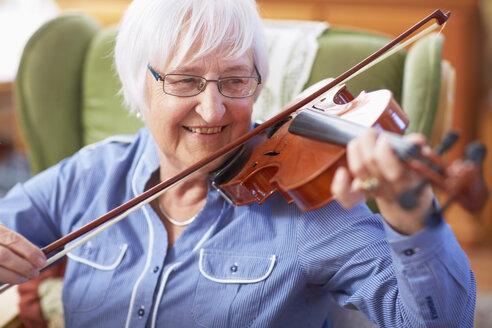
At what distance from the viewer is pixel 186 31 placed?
1.03 metres

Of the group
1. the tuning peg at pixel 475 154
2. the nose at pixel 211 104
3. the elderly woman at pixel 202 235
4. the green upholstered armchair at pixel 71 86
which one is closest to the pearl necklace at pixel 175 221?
the elderly woman at pixel 202 235

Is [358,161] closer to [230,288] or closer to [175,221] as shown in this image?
[230,288]

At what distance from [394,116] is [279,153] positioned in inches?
9.7

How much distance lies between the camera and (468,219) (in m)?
2.94

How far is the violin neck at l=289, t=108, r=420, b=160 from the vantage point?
2.19 ft

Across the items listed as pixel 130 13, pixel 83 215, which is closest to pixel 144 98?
pixel 130 13

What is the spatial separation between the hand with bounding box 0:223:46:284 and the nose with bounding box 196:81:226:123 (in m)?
0.39

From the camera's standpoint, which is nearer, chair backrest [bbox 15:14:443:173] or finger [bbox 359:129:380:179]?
finger [bbox 359:129:380:179]

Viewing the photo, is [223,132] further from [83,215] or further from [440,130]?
[440,130]

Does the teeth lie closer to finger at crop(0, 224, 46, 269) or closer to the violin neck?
the violin neck

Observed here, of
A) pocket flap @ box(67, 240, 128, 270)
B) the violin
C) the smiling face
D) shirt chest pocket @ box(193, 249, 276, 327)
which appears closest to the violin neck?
the violin

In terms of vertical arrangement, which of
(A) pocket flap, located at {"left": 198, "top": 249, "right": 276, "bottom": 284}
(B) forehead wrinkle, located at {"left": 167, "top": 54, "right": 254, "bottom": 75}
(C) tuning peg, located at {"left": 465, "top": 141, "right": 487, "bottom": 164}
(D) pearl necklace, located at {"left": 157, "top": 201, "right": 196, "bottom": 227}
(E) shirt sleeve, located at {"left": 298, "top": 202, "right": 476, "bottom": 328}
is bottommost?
(A) pocket flap, located at {"left": 198, "top": 249, "right": 276, "bottom": 284}

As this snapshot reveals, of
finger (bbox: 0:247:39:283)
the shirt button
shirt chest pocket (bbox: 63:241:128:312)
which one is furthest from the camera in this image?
shirt chest pocket (bbox: 63:241:128:312)

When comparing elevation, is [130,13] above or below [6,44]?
above
